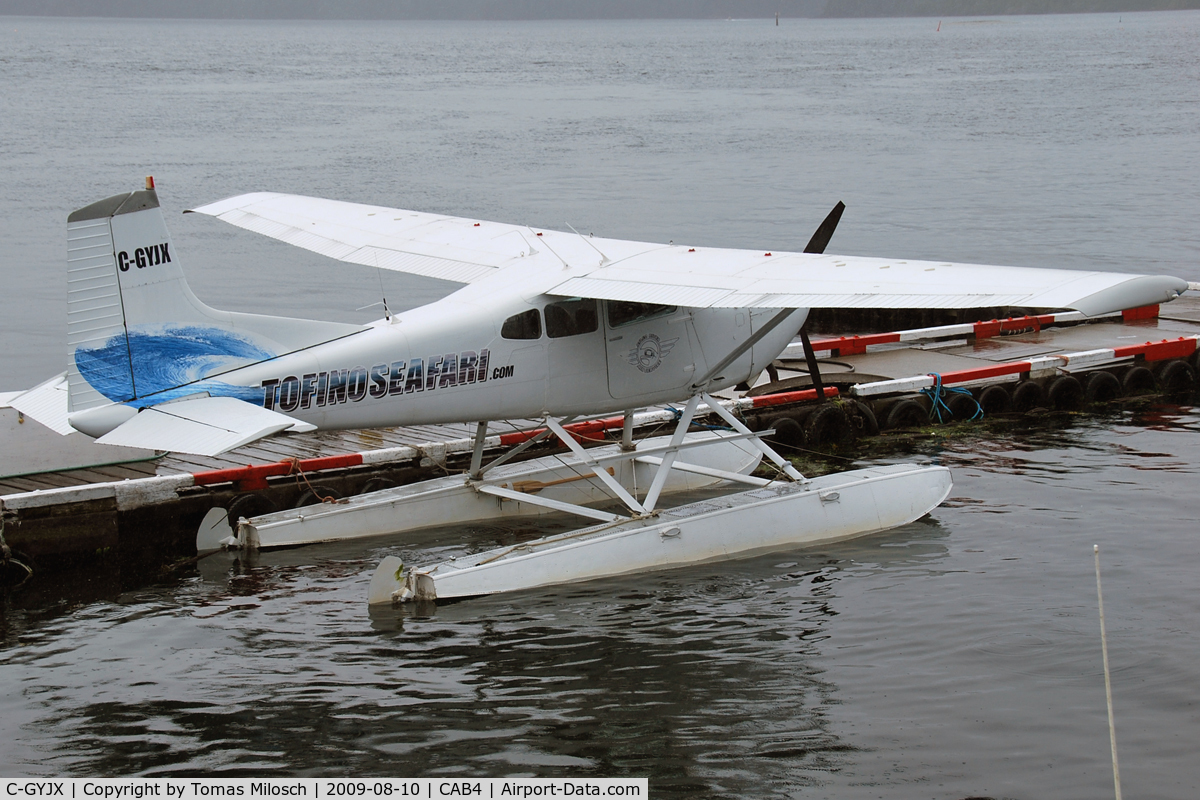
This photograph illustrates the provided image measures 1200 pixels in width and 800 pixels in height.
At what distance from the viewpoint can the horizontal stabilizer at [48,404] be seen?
370 inches

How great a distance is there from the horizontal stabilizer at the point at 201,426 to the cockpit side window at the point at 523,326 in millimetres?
2147

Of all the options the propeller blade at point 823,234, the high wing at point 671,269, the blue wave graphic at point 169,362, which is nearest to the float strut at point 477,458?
the high wing at point 671,269

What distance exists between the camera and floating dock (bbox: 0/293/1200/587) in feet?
37.7

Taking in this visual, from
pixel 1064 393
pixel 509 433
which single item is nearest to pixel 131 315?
pixel 509 433

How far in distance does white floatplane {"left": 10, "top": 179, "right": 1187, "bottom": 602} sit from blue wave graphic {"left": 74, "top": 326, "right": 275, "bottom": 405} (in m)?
0.01

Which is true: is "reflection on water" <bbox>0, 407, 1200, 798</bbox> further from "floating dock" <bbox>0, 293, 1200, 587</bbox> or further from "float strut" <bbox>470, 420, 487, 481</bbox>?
"floating dock" <bbox>0, 293, 1200, 587</bbox>

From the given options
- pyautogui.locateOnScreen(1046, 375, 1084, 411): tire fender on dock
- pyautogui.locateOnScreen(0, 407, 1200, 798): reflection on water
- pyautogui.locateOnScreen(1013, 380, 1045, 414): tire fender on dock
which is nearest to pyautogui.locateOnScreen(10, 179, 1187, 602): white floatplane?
pyautogui.locateOnScreen(0, 407, 1200, 798): reflection on water

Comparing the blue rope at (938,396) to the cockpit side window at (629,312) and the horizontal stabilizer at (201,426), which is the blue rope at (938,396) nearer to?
the cockpit side window at (629,312)

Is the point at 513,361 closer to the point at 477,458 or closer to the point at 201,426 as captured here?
the point at 477,458

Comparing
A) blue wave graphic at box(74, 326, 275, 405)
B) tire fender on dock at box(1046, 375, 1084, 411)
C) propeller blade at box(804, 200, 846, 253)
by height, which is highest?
propeller blade at box(804, 200, 846, 253)

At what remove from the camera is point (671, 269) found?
11125 mm

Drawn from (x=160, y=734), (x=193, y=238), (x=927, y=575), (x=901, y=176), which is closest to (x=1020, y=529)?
(x=927, y=575)

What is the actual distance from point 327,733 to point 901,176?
45.2 meters

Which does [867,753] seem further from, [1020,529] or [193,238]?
[193,238]
